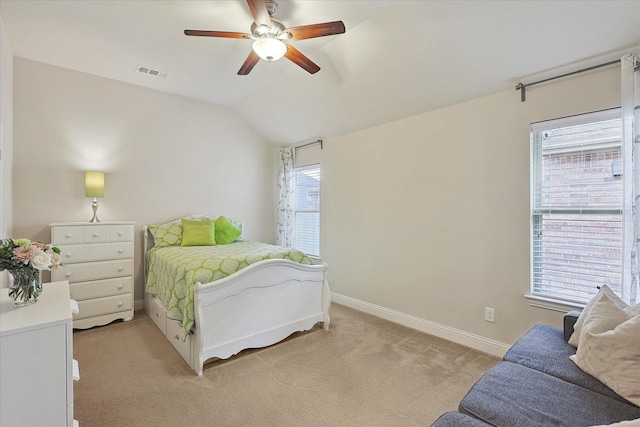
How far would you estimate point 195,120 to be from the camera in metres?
4.20

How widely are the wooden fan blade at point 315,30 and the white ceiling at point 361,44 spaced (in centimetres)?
36

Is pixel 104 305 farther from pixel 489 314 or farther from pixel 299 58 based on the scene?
pixel 489 314

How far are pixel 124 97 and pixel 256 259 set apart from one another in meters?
2.73

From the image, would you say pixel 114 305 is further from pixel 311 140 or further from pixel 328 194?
pixel 311 140

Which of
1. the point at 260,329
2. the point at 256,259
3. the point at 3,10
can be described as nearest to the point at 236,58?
the point at 3,10

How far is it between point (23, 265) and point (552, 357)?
104 inches

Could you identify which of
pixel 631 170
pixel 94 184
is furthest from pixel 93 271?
pixel 631 170

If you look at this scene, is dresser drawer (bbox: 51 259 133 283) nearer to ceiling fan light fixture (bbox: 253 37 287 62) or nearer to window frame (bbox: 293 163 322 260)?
window frame (bbox: 293 163 322 260)

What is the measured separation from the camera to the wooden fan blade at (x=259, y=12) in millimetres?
1855

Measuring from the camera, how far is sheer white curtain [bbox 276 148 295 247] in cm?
472

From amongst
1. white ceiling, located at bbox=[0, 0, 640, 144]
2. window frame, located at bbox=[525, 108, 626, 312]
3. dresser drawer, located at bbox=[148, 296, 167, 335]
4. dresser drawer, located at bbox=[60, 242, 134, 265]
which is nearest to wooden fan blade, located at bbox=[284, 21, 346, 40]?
white ceiling, located at bbox=[0, 0, 640, 144]

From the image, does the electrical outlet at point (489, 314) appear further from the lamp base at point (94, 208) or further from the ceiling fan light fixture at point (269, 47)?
the lamp base at point (94, 208)

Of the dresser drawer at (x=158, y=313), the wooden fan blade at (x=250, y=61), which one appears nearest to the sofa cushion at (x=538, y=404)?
the wooden fan blade at (x=250, y=61)

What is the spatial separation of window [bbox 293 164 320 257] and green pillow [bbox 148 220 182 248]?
5.68 feet
